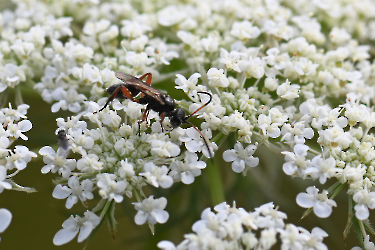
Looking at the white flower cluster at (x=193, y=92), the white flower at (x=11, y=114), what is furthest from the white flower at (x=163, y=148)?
the white flower at (x=11, y=114)

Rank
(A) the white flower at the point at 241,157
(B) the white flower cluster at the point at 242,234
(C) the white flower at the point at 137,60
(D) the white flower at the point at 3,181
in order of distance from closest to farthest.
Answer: (B) the white flower cluster at the point at 242,234
(D) the white flower at the point at 3,181
(A) the white flower at the point at 241,157
(C) the white flower at the point at 137,60

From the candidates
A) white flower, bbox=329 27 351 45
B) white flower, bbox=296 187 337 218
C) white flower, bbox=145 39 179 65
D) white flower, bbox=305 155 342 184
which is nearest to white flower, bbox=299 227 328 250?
white flower, bbox=296 187 337 218

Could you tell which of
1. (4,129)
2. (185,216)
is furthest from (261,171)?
(4,129)

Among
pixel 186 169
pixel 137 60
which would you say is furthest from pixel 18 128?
pixel 186 169

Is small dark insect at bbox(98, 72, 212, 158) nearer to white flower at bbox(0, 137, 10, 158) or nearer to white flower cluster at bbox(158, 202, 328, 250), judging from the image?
white flower cluster at bbox(158, 202, 328, 250)

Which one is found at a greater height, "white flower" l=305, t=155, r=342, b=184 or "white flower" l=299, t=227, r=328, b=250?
"white flower" l=305, t=155, r=342, b=184

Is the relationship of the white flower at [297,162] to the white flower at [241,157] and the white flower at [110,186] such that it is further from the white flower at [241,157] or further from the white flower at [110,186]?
the white flower at [110,186]

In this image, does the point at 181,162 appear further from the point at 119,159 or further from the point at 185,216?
the point at 185,216
